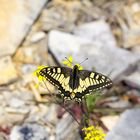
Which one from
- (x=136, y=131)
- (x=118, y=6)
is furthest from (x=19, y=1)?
(x=136, y=131)

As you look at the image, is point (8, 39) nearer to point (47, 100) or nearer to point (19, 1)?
A: point (19, 1)

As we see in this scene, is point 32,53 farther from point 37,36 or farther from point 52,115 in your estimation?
point 52,115

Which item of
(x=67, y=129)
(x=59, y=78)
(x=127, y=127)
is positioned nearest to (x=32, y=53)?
(x=67, y=129)

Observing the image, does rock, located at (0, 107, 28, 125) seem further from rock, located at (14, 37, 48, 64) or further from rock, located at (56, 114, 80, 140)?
rock, located at (14, 37, 48, 64)

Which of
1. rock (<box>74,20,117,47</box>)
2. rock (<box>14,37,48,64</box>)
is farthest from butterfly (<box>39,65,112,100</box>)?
rock (<box>74,20,117,47</box>)

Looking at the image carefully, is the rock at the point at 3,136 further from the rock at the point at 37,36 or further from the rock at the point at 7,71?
the rock at the point at 37,36
